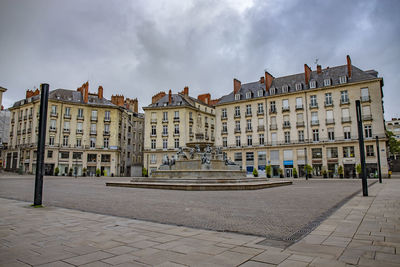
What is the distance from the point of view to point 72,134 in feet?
170

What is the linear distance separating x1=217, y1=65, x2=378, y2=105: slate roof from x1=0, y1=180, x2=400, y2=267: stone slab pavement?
141 ft

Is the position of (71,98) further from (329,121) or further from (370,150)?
(370,150)

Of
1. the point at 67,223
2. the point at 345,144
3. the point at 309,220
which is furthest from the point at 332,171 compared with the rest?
the point at 67,223

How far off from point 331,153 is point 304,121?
648 cm

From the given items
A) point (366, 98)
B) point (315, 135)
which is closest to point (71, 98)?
point (315, 135)

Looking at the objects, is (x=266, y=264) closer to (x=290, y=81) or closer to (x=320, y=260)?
(x=320, y=260)

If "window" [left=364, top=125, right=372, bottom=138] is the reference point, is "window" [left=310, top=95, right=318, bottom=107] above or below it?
above

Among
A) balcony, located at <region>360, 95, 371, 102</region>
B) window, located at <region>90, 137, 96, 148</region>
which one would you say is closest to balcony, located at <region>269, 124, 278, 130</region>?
balcony, located at <region>360, 95, 371, 102</region>

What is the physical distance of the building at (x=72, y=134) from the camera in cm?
4997

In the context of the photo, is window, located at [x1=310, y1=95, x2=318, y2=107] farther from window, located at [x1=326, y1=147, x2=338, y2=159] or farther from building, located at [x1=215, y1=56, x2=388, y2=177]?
window, located at [x1=326, y1=147, x2=338, y2=159]

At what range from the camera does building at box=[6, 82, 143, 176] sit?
4997 centimetres

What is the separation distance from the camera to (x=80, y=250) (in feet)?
13.1

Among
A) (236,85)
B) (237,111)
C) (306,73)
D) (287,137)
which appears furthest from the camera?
(236,85)

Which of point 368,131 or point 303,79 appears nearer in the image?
point 368,131
